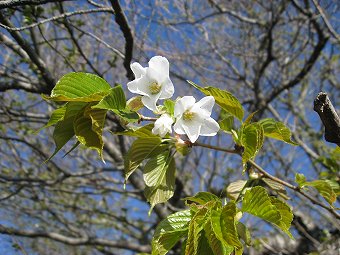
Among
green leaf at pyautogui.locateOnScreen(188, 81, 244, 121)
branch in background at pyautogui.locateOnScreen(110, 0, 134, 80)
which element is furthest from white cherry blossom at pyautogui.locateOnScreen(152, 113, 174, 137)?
branch in background at pyautogui.locateOnScreen(110, 0, 134, 80)

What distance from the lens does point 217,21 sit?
4938 millimetres

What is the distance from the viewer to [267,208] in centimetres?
83

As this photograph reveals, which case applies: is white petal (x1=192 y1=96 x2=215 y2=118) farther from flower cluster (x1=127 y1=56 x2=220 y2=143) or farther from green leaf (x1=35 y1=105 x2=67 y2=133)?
green leaf (x1=35 y1=105 x2=67 y2=133)

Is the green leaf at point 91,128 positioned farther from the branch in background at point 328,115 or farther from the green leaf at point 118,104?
the branch in background at point 328,115

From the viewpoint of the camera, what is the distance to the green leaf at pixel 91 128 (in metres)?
0.82

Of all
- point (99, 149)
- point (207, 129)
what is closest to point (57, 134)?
point (99, 149)

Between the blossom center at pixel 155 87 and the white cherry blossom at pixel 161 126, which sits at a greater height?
the blossom center at pixel 155 87

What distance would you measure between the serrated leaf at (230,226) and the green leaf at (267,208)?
0.08m

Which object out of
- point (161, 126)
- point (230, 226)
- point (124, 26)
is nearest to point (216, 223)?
point (230, 226)

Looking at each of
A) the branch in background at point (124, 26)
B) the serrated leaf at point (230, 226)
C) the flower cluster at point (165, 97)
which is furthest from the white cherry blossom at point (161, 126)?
the branch in background at point (124, 26)

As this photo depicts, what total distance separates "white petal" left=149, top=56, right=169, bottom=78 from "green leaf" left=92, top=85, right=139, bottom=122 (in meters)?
0.13

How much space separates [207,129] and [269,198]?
0.25 m

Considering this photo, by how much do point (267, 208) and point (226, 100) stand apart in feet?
0.90

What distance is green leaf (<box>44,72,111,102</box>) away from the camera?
79cm
